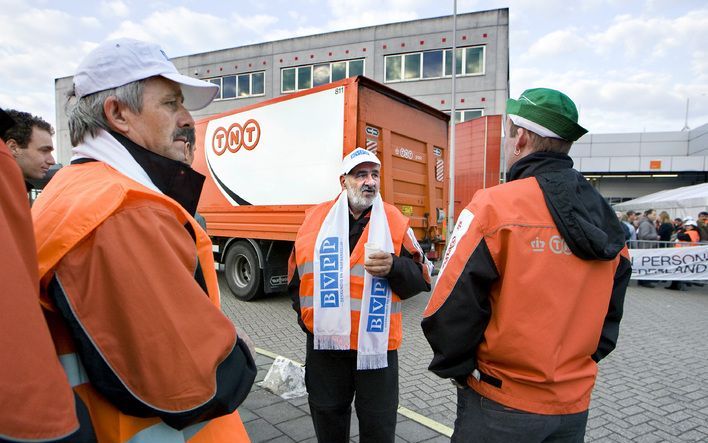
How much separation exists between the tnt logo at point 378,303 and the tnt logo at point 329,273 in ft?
0.69

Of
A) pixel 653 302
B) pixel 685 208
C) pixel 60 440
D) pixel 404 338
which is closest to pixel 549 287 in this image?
pixel 60 440

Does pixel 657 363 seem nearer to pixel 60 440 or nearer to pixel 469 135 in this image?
pixel 60 440

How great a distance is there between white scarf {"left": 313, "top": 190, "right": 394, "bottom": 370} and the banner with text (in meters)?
10.1

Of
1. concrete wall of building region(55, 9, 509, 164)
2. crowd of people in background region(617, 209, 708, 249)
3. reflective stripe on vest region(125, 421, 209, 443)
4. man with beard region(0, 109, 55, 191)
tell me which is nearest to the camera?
reflective stripe on vest region(125, 421, 209, 443)

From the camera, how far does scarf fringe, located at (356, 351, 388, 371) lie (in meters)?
2.45

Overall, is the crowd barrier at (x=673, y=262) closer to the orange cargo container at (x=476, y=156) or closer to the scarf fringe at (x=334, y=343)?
the orange cargo container at (x=476, y=156)

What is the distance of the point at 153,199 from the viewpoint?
3.55 feet

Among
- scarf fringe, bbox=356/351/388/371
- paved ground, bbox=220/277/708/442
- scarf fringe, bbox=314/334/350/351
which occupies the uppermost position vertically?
scarf fringe, bbox=314/334/350/351

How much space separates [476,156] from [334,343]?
14.3 meters

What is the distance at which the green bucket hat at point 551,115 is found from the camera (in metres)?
1.76

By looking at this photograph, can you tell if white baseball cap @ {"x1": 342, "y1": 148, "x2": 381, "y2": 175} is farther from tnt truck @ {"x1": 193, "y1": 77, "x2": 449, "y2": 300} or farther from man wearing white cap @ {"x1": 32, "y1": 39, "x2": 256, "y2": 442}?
tnt truck @ {"x1": 193, "y1": 77, "x2": 449, "y2": 300}

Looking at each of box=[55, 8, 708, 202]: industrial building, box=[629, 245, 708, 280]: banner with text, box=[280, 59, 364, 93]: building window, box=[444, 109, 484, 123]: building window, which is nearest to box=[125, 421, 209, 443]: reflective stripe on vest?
box=[629, 245, 708, 280]: banner with text

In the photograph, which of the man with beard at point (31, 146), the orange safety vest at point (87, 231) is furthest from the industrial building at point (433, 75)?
the orange safety vest at point (87, 231)

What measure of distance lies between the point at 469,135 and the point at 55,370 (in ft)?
53.7
